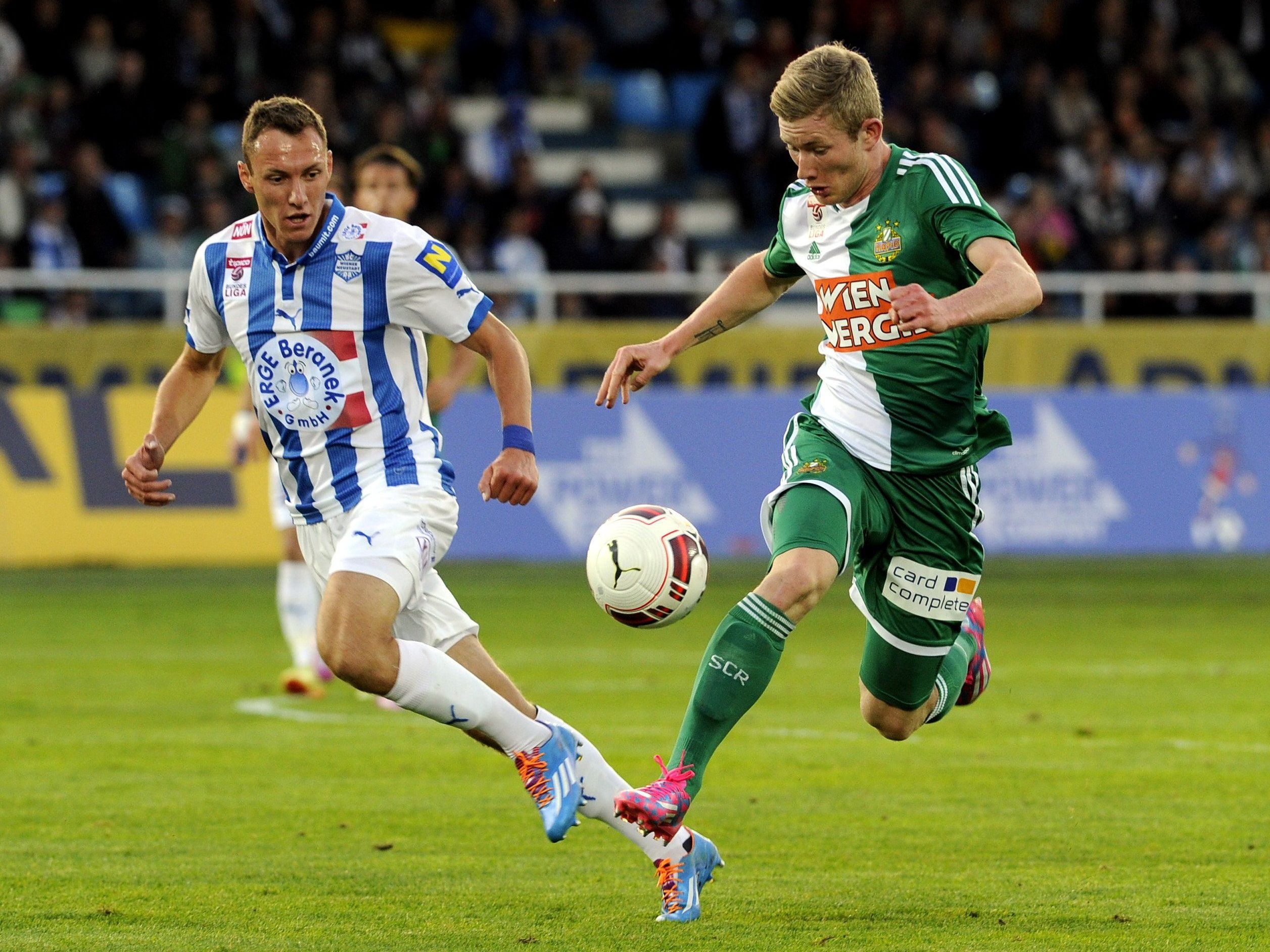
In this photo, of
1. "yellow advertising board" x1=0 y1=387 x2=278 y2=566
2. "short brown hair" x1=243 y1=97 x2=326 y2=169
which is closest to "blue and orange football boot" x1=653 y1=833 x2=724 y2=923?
"short brown hair" x1=243 y1=97 x2=326 y2=169

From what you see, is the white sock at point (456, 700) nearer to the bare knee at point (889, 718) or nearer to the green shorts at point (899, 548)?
the green shorts at point (899, 548)

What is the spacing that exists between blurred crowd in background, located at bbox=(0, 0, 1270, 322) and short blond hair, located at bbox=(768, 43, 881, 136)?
541 inches

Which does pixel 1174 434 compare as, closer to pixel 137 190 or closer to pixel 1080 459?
pixel 1080 459

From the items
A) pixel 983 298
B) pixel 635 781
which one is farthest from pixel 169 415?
pixel 983 298

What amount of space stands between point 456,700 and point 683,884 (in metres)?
0.77

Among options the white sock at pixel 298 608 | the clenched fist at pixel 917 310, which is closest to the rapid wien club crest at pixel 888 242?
the clenched fist at pixel 917 310

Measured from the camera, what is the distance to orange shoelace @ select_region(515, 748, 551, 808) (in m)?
5.27

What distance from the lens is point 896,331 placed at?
600 cm

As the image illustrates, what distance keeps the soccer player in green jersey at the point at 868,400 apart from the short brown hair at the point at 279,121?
1117 mm

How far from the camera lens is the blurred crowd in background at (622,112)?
19953 mm

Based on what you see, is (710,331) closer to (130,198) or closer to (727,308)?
(727,308)

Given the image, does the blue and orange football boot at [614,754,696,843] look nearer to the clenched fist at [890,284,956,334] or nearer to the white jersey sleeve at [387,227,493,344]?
the clenched fist at [890,284,956,334]

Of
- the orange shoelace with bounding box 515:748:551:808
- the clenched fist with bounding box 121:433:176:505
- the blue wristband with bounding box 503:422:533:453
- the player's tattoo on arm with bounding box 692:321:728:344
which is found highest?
the player's tattoo on arm with bounding box 692:321:728:344

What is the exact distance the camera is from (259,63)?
70.4ft
